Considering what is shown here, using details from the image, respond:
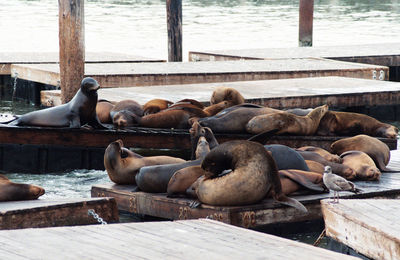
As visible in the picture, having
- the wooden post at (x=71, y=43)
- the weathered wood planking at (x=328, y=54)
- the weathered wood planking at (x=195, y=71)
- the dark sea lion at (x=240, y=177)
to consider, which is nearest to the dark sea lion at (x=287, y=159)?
the dark sea lion at (x=240, y=177)

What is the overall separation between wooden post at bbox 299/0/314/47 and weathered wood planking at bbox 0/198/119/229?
15029mm

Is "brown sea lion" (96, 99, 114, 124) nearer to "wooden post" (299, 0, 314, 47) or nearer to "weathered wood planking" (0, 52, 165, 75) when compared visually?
"weathered wood planking" (0, 52, 165, 75)

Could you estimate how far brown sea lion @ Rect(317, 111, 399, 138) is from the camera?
8.51 metres

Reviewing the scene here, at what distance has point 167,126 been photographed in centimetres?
866

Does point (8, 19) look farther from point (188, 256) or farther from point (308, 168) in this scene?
point (188, 256)

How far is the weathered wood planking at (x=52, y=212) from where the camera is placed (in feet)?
17.7

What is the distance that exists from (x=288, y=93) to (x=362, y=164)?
4.42 meters

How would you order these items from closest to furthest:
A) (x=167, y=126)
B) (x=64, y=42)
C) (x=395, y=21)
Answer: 1. (x=167, y=126)
2. (x=64, y=42)
3. (x=395, y=21)

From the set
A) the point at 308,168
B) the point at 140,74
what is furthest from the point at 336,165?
the point at 140,74

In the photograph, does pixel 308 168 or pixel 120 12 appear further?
pixel 120 12

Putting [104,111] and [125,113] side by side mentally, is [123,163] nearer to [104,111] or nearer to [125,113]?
[125,113]

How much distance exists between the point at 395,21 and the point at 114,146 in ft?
115

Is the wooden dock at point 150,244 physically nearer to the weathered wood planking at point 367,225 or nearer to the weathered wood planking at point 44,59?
the weathered wood planking at point 367,225

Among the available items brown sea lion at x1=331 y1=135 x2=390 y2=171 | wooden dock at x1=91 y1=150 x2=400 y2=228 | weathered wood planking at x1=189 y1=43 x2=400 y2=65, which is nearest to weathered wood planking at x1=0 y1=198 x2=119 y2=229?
wooden dock at x1=91 y1=150 x2=400 y2=228
